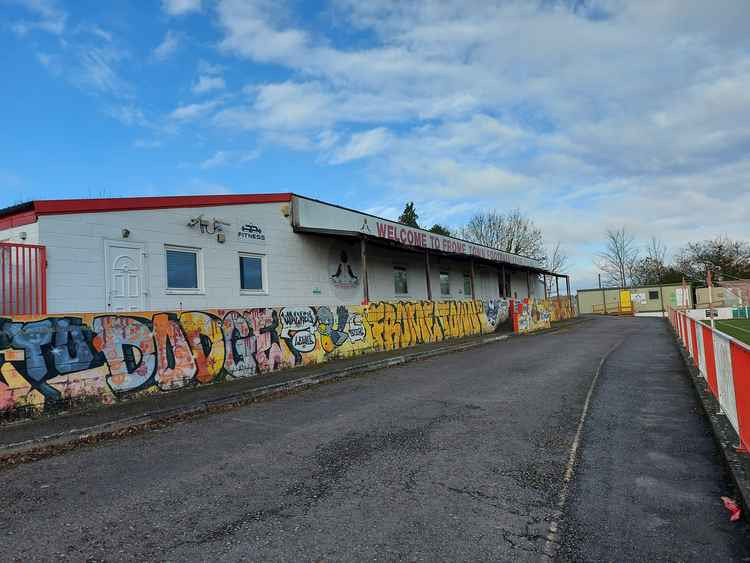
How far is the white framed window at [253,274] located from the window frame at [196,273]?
51.5 inches

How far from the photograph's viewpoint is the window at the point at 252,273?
14180mm

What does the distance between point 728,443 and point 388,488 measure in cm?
366

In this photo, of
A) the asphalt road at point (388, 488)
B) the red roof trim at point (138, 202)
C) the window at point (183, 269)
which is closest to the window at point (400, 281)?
the red roof trim at point (138, 202)

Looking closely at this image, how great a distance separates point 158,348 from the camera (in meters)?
9.34

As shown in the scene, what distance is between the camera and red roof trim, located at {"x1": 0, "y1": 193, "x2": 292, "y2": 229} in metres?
9.90

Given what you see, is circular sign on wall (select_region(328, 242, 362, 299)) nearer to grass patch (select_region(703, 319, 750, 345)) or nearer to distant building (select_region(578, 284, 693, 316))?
grass patch (select_region(703, 319, 750, 345))

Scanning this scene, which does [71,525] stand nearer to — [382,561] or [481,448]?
[382,561]

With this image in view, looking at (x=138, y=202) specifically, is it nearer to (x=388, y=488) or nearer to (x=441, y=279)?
(x=388, y=488)

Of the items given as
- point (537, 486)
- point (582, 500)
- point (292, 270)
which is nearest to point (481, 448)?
point (537, 486)

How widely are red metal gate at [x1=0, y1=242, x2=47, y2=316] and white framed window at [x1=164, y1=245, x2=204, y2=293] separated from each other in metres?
2.81

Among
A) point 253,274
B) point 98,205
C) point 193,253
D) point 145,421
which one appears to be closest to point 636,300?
point 253,274

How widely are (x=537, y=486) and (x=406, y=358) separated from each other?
32.9ft

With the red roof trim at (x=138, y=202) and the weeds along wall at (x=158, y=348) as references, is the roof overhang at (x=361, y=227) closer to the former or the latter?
the red roof trim at (x=138, y=202)

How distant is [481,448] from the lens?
18.0 ft
